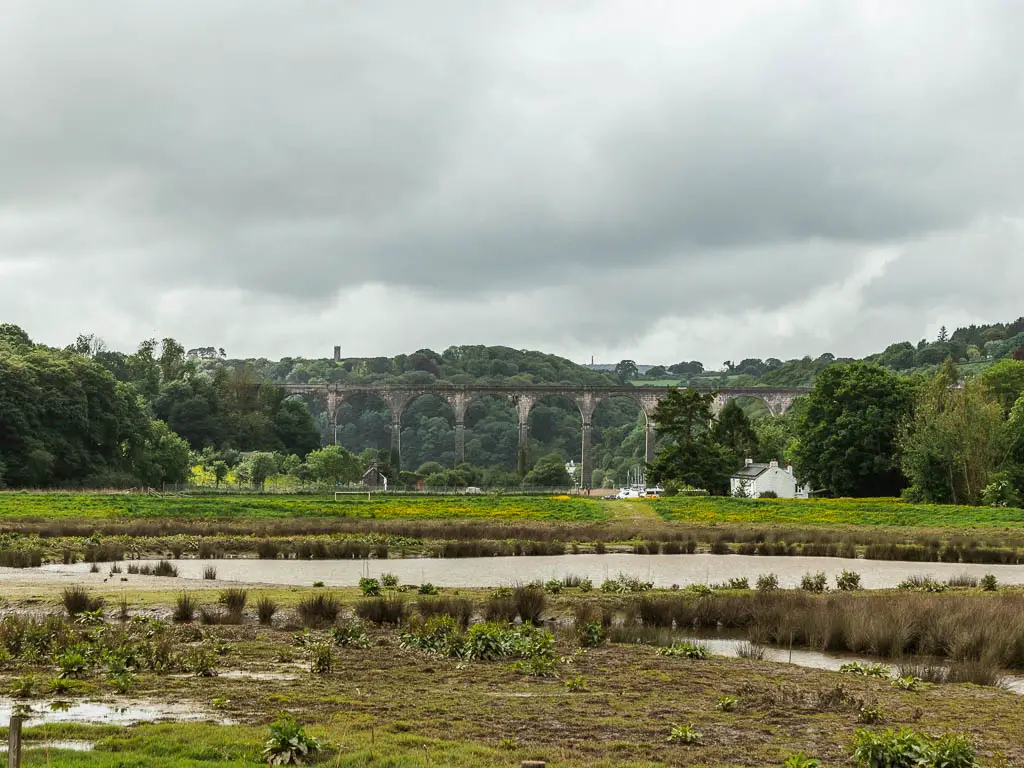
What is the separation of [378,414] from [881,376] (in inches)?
4037

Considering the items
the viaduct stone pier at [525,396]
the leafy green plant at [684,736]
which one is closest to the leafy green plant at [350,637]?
the leafy green plant at [684,736]

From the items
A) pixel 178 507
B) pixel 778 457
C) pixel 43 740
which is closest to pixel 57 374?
pixel 178 507

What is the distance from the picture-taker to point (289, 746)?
31.3 ft

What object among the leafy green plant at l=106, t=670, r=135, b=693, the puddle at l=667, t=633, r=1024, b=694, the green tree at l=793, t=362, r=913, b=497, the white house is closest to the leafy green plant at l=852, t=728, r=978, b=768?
the puddle at l=667, t=633, r=1024, b=694

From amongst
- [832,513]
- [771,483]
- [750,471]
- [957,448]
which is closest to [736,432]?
[750,471]

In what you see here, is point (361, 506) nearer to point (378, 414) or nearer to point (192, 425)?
point (192, 425)

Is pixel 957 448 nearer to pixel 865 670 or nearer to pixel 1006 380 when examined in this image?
pixel 1006 380

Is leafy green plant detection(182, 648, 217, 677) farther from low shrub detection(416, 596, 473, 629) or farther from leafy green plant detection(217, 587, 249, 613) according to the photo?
low shrub detection(416, 596, 473, 629)

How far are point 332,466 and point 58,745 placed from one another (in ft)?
300

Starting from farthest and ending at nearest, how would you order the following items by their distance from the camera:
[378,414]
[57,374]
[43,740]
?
[378,414] → [57,374] → [43,740]

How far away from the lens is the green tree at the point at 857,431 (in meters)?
74.5

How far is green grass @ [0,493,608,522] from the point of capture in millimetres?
52625

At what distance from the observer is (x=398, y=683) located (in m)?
13.6

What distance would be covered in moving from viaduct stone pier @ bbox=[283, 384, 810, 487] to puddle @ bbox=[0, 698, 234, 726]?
118m
